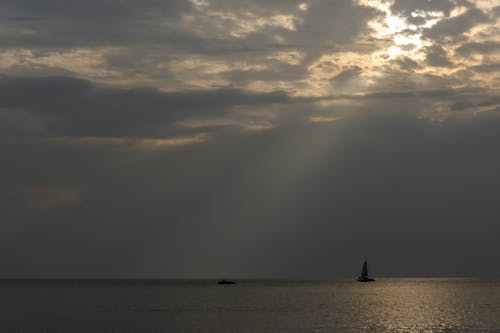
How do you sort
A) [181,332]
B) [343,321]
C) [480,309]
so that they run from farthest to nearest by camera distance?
[480,309] → [343,321] → [181,332]

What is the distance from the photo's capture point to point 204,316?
124125mm

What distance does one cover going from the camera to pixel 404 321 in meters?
115

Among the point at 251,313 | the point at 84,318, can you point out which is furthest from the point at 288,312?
the point at 84,318

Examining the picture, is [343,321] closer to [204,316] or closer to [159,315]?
[204,316]

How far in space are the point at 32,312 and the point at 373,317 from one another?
214ft

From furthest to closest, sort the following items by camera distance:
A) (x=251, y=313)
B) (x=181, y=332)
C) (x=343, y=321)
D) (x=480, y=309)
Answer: (x=480, y=309) → (x=251, y=313) → (x=343, y=321) → (x=181, y=332)

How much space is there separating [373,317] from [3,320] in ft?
207

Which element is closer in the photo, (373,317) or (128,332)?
(128,332)

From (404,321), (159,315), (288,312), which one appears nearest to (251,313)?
(288,312)

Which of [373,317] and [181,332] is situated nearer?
[181,332]

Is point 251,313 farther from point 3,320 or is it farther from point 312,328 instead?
point 3,320

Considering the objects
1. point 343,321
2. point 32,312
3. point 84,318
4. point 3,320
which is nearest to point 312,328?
point 343,321

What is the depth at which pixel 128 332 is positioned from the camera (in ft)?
318

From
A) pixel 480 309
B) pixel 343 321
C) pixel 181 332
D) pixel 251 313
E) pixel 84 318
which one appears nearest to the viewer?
pixel 181 332
